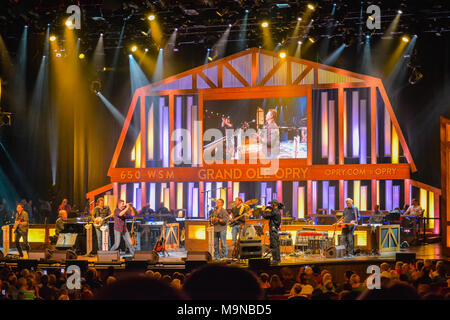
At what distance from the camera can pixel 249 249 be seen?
1143 centimetres

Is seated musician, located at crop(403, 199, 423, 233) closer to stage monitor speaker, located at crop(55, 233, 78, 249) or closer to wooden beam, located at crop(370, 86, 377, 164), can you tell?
wooden beam, located at crop(370, 86, 377, 164)

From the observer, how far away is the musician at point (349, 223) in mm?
12750

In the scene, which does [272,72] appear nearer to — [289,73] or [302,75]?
[289,73]

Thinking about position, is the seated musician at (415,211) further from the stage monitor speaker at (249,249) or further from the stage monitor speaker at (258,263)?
the stage monitor speaker at (258,263)

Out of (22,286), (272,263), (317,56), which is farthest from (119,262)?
(317,56)

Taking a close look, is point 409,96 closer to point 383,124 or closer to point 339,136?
point 383,124

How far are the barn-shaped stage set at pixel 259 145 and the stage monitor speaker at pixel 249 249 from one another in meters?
6.57

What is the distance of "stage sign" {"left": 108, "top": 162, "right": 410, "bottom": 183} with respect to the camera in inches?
705

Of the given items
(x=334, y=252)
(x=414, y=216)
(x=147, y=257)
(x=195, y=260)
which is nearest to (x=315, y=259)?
(x=334, y=252)

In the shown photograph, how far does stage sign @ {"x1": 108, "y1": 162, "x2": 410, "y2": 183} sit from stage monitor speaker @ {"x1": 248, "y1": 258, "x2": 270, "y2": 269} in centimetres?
807

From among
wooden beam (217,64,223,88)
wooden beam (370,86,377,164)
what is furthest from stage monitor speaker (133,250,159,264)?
wooden beam (370,86,377,164)

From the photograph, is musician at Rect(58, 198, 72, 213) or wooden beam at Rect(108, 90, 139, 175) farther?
wooden beam at Rect(108, 90, 139, 175)

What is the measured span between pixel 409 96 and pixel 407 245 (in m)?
6.15

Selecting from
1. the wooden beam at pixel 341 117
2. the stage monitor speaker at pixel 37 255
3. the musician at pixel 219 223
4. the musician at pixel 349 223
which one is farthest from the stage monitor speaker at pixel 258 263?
the wooden beam at pixel 341 117
